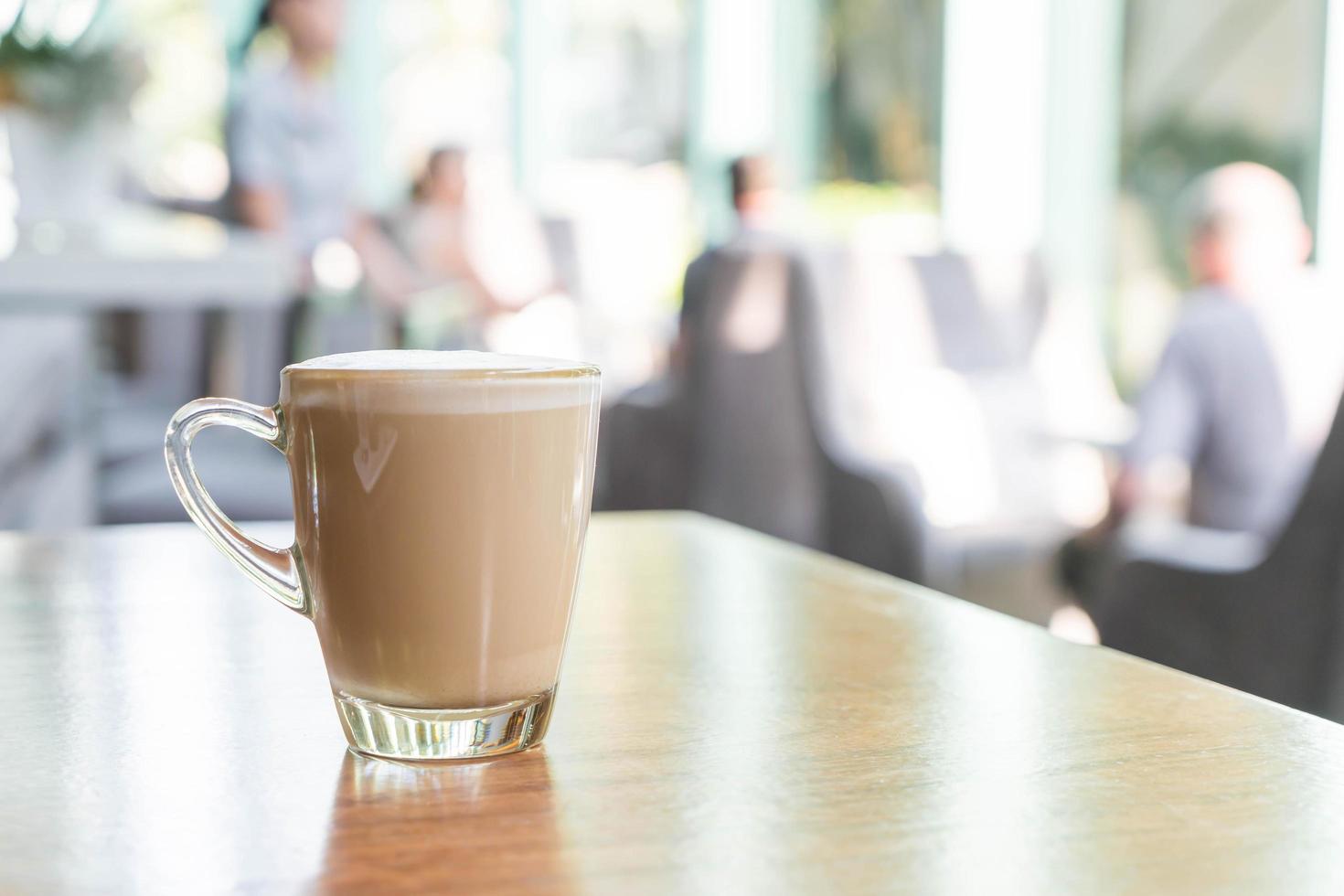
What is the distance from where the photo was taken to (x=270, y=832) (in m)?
0.32

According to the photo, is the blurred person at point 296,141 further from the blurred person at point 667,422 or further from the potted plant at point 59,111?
the potted plant at point 59,111

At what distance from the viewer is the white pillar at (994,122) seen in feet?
16.2

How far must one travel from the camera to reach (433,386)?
365 mm

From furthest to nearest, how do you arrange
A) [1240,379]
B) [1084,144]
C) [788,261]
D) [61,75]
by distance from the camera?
[1084,144] → [788,261] → [1240,379] → [61,75]

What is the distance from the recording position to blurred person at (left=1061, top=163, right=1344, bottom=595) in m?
2.40

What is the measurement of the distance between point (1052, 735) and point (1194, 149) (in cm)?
406

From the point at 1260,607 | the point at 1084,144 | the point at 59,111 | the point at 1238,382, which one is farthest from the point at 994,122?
the point at 1260,607

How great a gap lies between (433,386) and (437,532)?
0.12 feet

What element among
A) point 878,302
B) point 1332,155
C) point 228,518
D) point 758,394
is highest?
point 1332,155

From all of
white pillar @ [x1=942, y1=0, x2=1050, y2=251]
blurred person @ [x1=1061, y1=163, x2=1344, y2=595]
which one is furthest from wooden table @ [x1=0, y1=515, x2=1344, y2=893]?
white pillar @ [x1=942, y1=0, x2=1050, y2=251]

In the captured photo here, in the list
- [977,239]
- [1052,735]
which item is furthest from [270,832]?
[977,239]

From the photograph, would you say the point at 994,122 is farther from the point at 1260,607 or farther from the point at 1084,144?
the point at 1260,607

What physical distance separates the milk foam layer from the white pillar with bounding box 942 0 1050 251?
4.60 meters

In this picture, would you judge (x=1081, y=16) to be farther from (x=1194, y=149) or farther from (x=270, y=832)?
(x=270, y=832)
